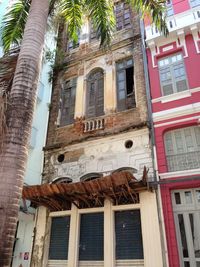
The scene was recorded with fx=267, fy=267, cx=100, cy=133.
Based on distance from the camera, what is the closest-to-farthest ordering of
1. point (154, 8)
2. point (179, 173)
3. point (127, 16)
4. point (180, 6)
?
1. point (154, 8)
2. point (179, 173)
3. point (180, 6)
4. point (127, 16)

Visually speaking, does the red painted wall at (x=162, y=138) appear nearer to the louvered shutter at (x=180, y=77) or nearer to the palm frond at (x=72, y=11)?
the louvered shutter at (x=180, y=77)

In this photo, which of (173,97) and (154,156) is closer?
(154,156)

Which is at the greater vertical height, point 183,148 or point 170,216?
point 183,148

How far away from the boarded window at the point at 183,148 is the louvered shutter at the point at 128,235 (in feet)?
6.93

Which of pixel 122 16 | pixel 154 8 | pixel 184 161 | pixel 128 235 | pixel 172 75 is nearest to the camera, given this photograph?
pixel 154 8

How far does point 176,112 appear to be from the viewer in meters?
9.70

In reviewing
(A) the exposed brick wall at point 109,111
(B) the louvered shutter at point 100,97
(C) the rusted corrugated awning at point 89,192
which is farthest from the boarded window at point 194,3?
(C) the rusted corrugated awning at point 89,192

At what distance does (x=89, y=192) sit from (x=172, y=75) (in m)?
5.69

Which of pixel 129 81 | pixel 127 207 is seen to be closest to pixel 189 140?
pixel 127 207

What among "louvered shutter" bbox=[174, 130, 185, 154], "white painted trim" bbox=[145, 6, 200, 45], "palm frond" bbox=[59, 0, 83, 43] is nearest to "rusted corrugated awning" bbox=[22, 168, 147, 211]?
"louvered shutter" bbox=[174, 130, 185, 154]

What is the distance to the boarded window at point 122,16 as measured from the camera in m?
13.7

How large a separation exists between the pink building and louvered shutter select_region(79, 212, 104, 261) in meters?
2.35

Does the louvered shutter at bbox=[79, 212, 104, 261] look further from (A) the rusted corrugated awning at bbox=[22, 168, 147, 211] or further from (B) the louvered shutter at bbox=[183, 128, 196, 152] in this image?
(B) the louvered shutter at bbox=[183, 128, 196, 152]

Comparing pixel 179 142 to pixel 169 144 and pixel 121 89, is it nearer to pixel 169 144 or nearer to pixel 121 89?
pixel 169 144
